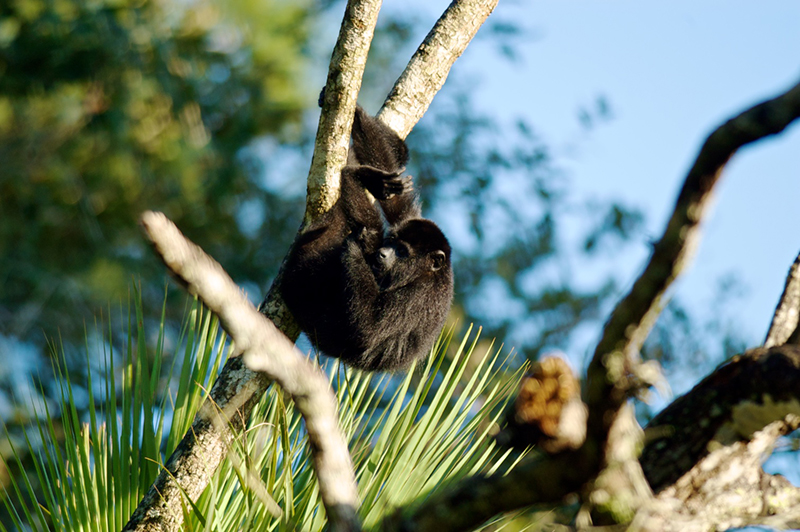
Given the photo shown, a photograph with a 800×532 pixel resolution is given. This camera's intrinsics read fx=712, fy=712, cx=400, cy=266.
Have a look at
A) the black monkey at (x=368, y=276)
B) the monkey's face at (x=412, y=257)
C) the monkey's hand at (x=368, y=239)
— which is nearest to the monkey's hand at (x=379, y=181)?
the black monkey at (x=368, y=276)

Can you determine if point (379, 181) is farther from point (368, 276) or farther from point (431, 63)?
point (431, 63)

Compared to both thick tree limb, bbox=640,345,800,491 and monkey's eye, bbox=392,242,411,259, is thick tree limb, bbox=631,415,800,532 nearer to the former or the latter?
thick tree limb, bbox=640,345,800,491

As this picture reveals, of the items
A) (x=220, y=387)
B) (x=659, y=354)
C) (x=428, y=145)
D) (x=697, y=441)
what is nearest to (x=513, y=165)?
(x=428, y=145)

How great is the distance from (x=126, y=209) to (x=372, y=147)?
7.90m

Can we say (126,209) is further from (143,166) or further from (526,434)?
(526,434)

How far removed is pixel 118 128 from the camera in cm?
1029

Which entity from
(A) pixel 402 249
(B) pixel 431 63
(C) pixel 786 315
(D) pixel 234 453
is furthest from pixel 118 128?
(C) pixel 786 315

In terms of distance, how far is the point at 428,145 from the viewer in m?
11.0

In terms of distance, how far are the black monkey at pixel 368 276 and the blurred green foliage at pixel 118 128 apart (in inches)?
250

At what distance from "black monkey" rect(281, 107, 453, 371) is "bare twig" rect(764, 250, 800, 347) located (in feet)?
7.88

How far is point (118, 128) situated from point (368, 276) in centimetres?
732

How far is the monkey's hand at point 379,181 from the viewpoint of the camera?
4203mm

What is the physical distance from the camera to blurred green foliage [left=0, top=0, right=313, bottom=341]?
10.3 m

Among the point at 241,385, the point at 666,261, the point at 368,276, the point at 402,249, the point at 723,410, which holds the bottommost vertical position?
the point at 241,385
